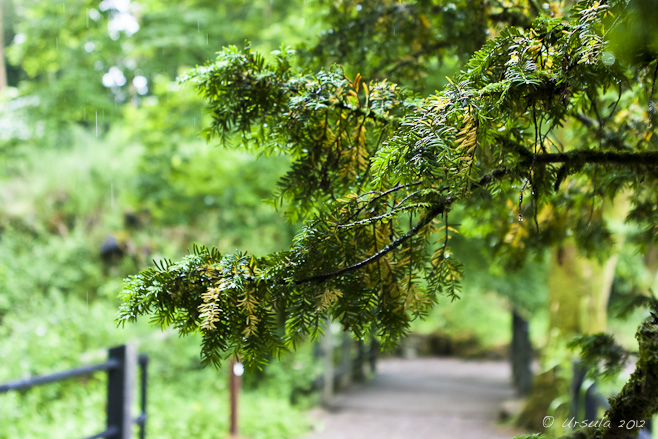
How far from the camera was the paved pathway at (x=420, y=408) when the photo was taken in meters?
6.68

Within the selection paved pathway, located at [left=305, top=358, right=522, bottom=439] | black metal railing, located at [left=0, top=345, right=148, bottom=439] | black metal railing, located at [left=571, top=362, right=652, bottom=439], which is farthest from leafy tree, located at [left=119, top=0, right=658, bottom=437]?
paved pathway, located at [left=305, top=358, right=522, bottom=439]

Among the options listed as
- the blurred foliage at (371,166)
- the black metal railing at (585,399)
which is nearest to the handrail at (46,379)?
the blurred foliage at (371,166)

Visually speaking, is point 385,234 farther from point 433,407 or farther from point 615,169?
point 433,407

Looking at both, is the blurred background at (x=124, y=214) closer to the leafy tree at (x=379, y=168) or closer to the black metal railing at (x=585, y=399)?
the black metal railing at (x=585, y=399)

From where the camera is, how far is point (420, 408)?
8.09 m

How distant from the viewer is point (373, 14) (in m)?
2.54

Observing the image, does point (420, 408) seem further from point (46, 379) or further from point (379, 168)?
point (379, 168)

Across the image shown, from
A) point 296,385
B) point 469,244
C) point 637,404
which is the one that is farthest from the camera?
point 296,385

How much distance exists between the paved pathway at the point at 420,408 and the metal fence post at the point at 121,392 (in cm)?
315

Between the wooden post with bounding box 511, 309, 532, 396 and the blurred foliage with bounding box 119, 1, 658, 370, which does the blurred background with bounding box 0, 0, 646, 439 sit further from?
the blurred foliage with bounding box 119, 1, 658, 370

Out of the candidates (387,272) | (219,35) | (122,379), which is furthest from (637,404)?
(219,35)

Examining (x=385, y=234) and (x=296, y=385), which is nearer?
(x=385, y=234)

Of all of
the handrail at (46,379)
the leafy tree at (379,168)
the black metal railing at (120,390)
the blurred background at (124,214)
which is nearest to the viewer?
the leafy tree at (379,168)

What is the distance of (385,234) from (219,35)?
437 inches
